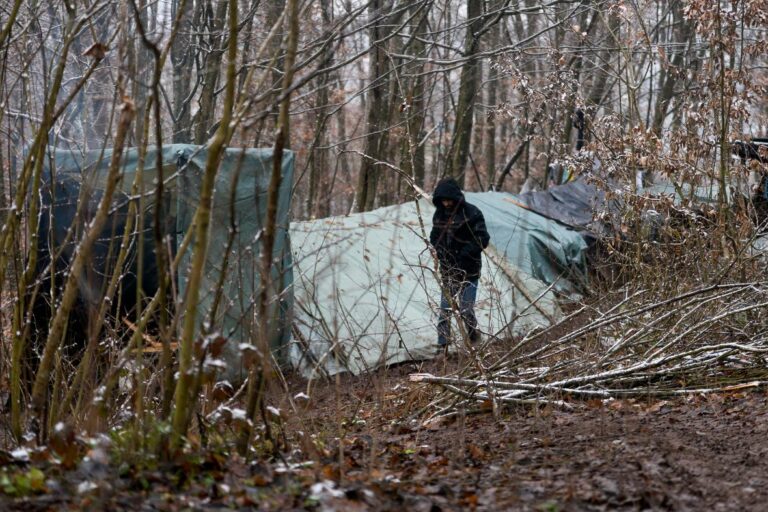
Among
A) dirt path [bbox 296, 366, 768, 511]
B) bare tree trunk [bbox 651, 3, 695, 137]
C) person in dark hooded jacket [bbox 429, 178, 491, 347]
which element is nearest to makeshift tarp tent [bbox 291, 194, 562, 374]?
person in dark hooded jacket [bbox 429, 178, 491, 347]

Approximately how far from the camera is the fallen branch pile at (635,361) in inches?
229

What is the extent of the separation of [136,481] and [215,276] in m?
3.97

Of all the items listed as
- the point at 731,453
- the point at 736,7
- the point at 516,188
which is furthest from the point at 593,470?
the point at 516,188

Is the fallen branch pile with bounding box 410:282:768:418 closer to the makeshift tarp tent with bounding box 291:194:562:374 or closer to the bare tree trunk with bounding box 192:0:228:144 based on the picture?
the makeshift tarp tent with bounding box 291:194:562:374

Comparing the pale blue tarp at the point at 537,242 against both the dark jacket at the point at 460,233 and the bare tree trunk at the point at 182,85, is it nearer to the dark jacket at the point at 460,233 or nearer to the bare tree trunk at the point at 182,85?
the dark jacket at the point at 460,233

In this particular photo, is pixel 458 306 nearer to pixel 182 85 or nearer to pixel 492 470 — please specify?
pixel 492 470

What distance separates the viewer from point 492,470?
13.4 feet

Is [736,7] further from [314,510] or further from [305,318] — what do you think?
[314,510]

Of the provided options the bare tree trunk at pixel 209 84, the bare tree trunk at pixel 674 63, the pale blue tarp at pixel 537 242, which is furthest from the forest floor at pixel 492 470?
the bare tree trunk at pixel 674 63

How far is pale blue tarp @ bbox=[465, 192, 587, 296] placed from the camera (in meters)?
10.9

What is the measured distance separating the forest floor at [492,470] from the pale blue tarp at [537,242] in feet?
16.7

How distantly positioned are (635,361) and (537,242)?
4861 millimetres

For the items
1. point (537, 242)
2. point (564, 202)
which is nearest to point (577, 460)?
point (537, 242)

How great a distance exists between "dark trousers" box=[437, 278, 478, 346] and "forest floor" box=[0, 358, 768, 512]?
41.0 inches
